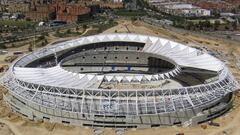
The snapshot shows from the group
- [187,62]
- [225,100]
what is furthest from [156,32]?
[225,100]

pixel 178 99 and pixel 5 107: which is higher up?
pixel 178 99

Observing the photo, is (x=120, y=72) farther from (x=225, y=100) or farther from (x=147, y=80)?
(x=225, y=100)

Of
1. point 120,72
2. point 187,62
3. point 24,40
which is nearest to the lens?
point 187,62

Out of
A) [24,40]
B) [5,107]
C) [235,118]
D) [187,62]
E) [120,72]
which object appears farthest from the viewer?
[24,40]

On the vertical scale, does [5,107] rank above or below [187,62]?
below

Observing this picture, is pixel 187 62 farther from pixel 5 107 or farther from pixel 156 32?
pixel 156 32

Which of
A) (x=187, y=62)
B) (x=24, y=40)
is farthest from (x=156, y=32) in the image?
(x=187, y=62)

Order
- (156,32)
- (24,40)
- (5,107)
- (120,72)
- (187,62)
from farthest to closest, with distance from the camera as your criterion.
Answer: (156,32) → (24,40) → (120,72) → (187,62) → (5,107)

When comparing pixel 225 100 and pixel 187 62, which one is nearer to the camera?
pixel 225 100

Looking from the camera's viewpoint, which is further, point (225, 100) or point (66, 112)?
point (225, 100)

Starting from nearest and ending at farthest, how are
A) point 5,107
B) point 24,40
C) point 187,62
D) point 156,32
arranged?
point 5,107
point 187,62
point 24,40
point 156,32
